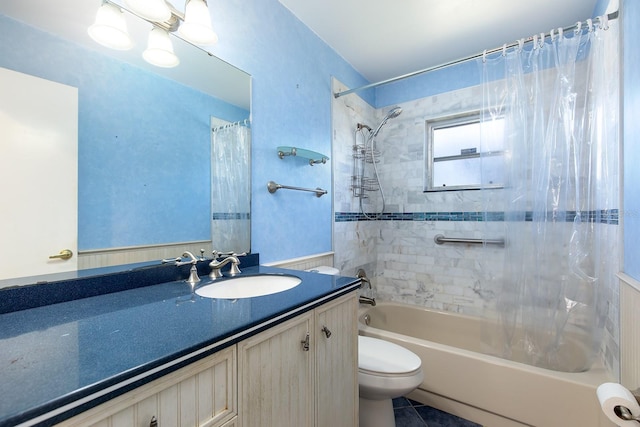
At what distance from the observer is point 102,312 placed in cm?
78

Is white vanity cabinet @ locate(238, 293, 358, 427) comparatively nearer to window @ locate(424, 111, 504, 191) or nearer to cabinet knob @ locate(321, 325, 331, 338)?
cabinet knob @ locate(321, 325, 331, 338)

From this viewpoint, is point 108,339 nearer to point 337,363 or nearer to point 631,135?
point 337,363

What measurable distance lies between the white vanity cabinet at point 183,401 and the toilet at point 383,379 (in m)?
0.91

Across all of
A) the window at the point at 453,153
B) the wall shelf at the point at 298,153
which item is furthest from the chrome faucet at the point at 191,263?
the window at the point at 453,153

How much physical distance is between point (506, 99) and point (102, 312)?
7.59ft

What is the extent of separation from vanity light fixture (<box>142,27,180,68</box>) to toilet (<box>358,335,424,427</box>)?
1.74m

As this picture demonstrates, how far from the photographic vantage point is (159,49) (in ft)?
3.80

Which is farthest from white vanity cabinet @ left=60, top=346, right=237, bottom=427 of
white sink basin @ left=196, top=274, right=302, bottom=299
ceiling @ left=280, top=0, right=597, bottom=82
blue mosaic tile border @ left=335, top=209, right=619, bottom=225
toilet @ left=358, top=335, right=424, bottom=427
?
ceiling @ left=280, top=0, right=597, bottom=82

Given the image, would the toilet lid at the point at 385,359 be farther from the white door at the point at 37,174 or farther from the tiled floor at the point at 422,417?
the white door at the point at 37,174

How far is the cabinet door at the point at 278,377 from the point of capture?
734 mm

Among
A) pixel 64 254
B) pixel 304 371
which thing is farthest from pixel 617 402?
pixel 64 254

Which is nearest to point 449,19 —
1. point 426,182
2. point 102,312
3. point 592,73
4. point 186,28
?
point 592,73

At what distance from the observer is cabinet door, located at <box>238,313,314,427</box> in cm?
73

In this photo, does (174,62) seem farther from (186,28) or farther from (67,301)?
(67,301)
